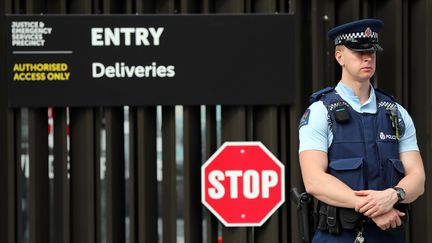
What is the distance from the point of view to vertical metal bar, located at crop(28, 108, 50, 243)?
4766 mm

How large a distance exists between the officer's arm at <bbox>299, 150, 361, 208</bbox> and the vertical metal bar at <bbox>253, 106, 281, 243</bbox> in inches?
40.8

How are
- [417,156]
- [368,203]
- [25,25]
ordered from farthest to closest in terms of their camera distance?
[25,25]
[417,156]
[368,203]

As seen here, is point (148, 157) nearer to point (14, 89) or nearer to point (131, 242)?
point (131, 242)

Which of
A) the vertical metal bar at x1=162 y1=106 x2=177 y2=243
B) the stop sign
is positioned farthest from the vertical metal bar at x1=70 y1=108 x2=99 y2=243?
the stop sign

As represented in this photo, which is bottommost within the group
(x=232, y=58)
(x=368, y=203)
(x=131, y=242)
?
(x=131, y=242)

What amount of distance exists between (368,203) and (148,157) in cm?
169

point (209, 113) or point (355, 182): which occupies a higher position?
point (209, 113)

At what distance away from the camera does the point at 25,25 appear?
4.69 meters

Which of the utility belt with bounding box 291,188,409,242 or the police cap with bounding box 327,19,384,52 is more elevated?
the police cap with bounding box 327,19,384,52

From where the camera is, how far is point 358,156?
3.71m

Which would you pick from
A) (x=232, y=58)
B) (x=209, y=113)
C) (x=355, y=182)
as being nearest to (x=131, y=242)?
(x=209, y=113)

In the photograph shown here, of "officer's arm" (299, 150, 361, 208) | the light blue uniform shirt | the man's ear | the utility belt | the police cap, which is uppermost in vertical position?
the police cap

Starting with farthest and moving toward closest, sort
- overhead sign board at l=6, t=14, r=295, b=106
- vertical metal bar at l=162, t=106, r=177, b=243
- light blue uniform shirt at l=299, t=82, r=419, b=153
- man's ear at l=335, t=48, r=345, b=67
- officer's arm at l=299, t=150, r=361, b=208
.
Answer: vertical metal bar at l=162, t=106, r=177, b=243, overhead sign board at l=6, t=14, r=295, b=106, man's ear at l=335, t=48, r=345, b=67, light blue uniform shirt at l=299, t=82, r=419, b=153, officer's arm at l=299, t=150, r=361, b=208

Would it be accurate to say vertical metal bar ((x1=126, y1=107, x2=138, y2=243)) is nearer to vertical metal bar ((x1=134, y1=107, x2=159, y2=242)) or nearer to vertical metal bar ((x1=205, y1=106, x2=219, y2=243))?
vertical metal bar ((x1=134, y1=107, x2=159, y2=242))
